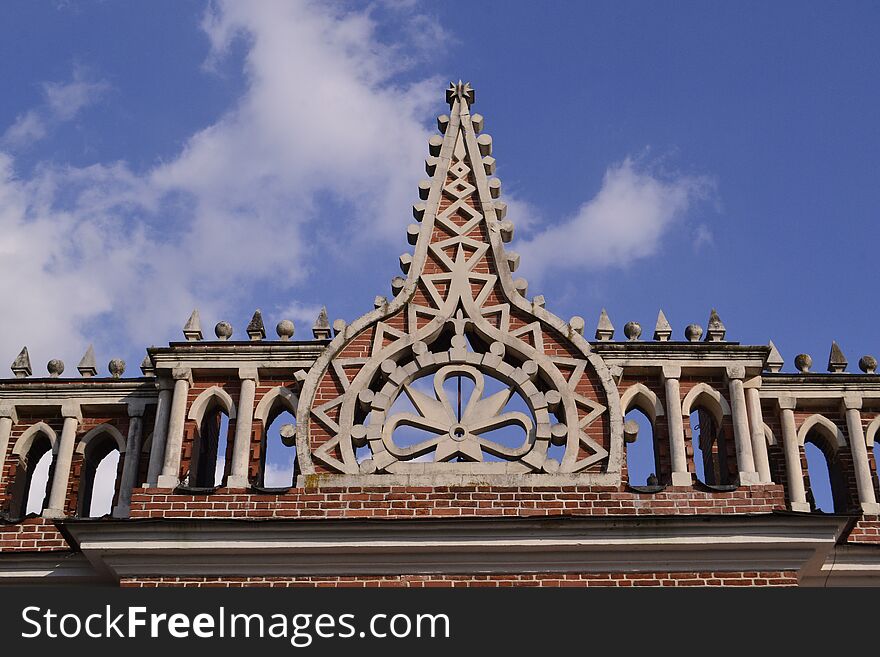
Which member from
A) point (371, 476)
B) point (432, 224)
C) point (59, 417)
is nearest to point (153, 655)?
point (371, 476)

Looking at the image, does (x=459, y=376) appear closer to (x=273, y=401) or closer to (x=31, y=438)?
(x=273, y=401)

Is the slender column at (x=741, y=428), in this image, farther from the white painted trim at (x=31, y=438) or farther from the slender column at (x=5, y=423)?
the slender column at (x=5, y=423)

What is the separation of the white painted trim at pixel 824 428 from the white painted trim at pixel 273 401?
6509 millimetres

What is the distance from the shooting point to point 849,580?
16.3 metres

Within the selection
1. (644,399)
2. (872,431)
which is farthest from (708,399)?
(872,431)

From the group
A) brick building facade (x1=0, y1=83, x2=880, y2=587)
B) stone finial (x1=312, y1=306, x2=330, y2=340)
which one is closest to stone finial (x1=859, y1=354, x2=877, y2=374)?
brick building facade (x1=0, y1=83, x2=880, y2=587)

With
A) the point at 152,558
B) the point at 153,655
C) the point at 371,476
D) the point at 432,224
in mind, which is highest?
the point at 432,224

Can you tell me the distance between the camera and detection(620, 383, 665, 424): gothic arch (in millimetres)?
16969

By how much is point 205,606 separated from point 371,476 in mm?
2662

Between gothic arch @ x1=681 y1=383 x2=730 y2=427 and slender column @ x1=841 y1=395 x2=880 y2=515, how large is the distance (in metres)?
2.03

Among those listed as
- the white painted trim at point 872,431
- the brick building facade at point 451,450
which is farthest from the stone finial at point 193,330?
the white painted trim at point 872,431

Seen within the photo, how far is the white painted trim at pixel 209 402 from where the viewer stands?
1703cm

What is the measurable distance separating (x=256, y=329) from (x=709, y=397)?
5749mm

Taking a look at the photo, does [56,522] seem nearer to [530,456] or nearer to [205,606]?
[205,606]
